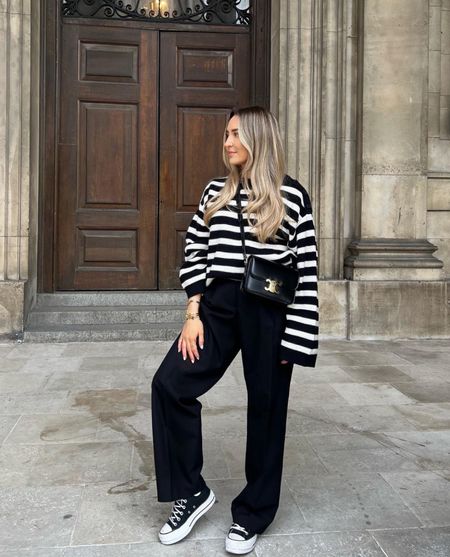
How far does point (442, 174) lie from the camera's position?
8617mm

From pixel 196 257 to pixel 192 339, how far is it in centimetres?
38

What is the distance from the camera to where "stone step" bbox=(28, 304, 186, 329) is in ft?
26.3

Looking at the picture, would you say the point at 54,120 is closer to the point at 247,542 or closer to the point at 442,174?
the point at 442,174

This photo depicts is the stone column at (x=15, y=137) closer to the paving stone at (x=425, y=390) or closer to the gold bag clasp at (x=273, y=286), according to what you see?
the paving stone at (x=425, y=390)

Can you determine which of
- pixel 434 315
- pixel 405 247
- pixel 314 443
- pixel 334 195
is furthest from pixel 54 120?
pixel 314 443

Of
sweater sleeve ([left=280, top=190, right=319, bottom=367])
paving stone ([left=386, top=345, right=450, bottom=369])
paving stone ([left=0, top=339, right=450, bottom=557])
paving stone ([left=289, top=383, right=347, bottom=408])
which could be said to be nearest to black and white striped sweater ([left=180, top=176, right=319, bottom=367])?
sweater sleeve ([left=280, top=190, right=319, bottom=367])

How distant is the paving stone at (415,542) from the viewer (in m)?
2.84

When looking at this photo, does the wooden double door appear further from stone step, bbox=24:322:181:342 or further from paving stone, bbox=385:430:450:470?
paving stone, bbox=385:430:450:470

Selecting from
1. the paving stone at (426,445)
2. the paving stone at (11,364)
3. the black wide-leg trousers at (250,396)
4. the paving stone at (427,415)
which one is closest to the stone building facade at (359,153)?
the paving stone at (11,364)

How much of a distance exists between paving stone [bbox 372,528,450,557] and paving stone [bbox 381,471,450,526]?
105 mm

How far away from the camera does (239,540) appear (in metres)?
2.82

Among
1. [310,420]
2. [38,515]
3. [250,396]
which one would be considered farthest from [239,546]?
[310,420]

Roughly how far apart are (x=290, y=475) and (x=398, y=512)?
0.69 metres

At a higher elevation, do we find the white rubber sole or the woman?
the woman
